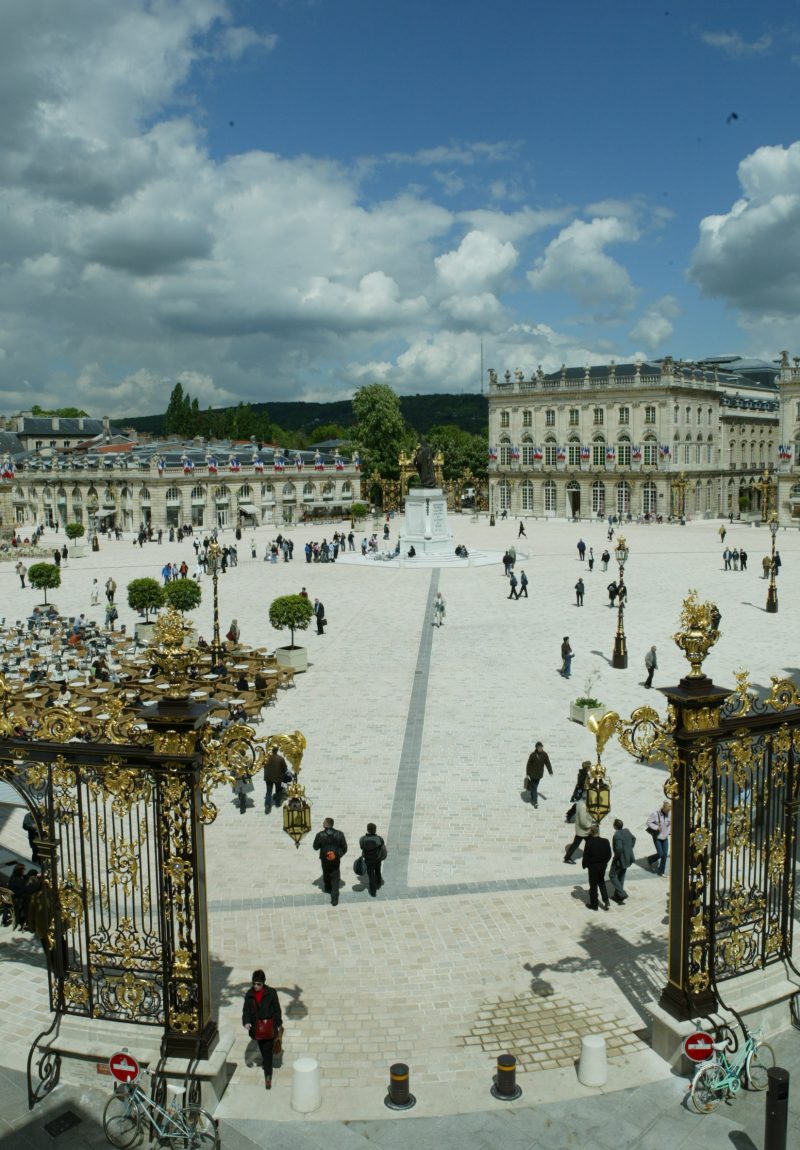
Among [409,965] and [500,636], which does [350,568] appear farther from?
[409,965]

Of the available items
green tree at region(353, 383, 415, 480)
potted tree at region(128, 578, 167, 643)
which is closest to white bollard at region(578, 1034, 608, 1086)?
potted tree at region(128, 578, 167, 643)

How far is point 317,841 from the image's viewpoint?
10914mm

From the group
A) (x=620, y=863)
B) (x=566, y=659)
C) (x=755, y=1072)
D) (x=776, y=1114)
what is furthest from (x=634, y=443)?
(x=776, y=1114)

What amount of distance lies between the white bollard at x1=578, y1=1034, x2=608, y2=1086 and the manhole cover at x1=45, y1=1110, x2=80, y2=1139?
410cm

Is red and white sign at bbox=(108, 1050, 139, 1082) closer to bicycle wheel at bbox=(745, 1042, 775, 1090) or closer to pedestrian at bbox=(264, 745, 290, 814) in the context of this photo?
bicycle wheel at bbox=(745, 1042, 775, 1090)

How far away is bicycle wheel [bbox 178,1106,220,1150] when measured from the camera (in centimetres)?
695

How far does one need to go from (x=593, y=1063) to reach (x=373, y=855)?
13.4 ft

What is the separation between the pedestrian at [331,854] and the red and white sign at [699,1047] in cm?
460

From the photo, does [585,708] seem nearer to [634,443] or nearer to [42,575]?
[42,575]

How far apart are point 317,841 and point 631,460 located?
2817 inches

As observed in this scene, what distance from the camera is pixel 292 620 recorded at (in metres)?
23.6

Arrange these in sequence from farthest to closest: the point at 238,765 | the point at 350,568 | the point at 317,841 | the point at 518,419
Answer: the point at 518,419 < the point at 350,568 < the point at 317,841 < the point at 238,765

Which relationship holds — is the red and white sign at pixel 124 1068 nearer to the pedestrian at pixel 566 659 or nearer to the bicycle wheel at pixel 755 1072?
the bicycle wheel at pixel 755 1072

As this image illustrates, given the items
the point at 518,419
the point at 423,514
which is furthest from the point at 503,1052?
the point at 518,419
